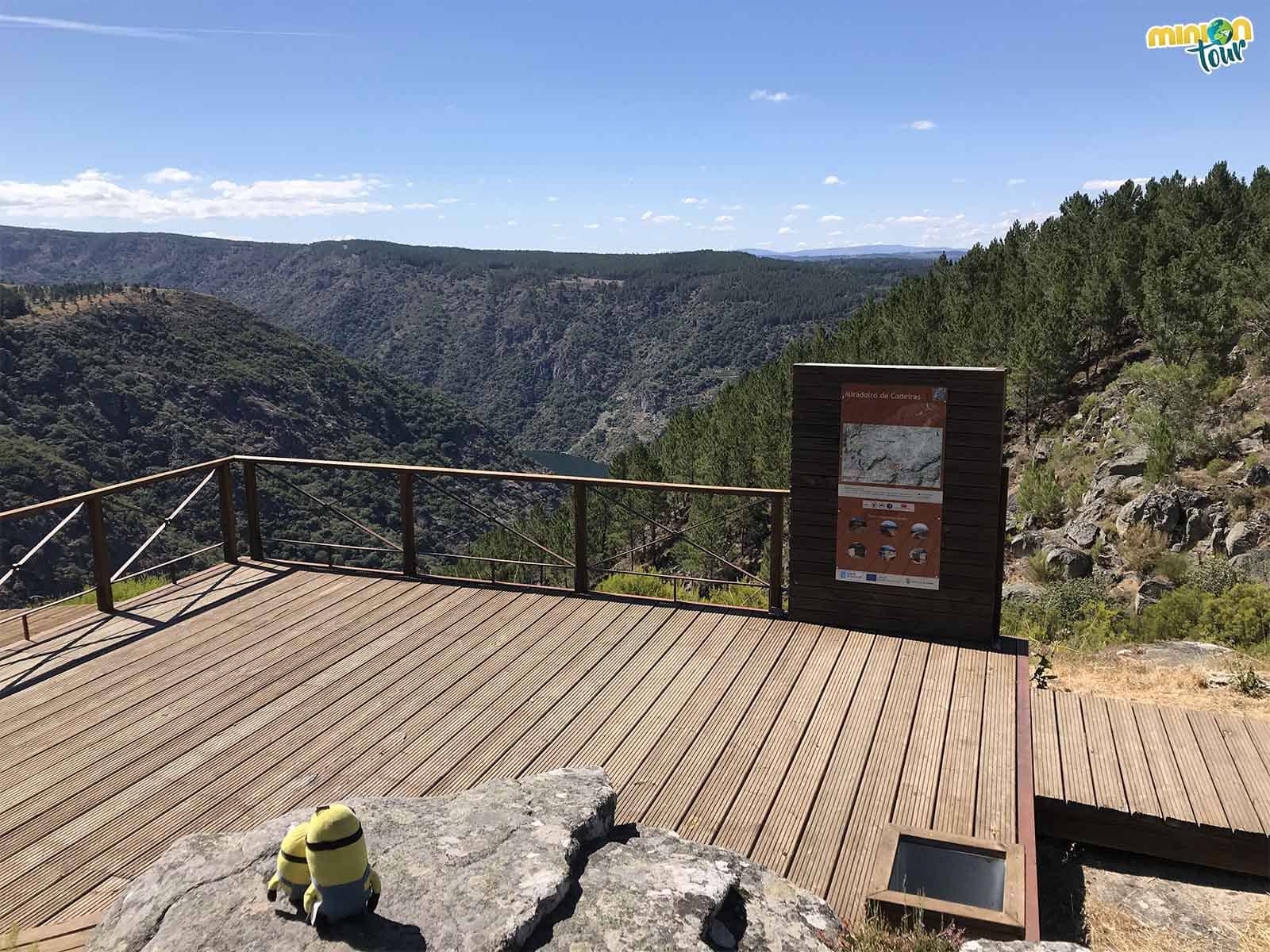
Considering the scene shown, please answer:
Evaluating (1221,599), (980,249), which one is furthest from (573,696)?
(980,249)

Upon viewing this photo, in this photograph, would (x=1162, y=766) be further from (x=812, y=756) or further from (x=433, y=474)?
(x=433, y=474)

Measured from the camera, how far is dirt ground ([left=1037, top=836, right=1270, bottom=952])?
3383 millimetres

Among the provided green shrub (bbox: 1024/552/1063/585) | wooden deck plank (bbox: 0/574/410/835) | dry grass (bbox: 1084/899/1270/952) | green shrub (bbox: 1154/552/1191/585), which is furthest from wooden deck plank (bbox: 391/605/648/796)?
green shrub (bbox: 1024/552/1063/585)

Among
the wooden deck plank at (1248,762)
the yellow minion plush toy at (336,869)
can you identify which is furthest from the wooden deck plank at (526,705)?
the wooden deck plank at (1248,762)

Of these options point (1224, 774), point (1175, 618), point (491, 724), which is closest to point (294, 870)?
point (491, 724)

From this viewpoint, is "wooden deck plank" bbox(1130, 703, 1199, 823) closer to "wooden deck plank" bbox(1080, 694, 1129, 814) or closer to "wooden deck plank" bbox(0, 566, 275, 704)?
"wooden deck plank" bbox(1080, 694, 1129, 814)

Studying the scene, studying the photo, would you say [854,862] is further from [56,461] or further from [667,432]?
[56,461]

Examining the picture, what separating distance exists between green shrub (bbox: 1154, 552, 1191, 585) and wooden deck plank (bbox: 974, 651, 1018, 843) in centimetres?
705

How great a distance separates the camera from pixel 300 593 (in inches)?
254

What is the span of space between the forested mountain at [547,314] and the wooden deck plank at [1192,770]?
9256 centimetres

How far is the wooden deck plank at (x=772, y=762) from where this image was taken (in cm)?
333

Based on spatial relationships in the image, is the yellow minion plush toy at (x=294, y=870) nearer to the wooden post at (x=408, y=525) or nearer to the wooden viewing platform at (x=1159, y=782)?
the wooden viewing platform at (x=1159, y=782)

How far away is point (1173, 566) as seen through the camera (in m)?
11.2

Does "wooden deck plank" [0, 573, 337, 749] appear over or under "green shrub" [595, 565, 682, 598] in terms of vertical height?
over
